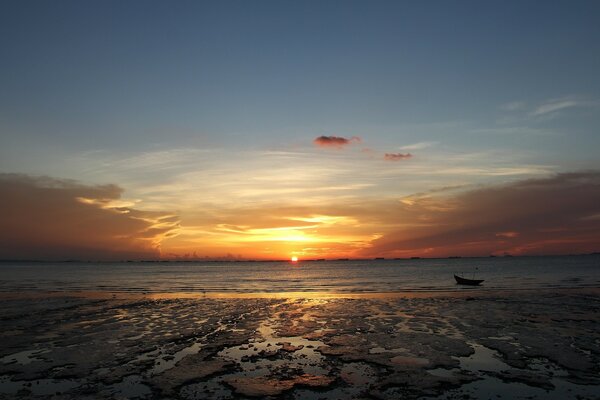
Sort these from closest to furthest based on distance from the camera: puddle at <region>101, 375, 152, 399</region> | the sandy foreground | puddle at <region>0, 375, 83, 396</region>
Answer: puddle at <region>101, 375, 152, 399</region> < puddle at <region>0, 375, 83, 396</region> < the sandy foreground

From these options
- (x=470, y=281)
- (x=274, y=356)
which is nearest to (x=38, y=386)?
(x=274, y=356)

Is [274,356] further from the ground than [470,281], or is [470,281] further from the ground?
[274,356]

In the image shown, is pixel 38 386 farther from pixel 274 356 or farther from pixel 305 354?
pixel 305 354

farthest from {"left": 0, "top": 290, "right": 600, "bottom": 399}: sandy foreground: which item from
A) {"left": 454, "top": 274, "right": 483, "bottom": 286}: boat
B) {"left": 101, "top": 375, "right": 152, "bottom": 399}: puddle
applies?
{"left": 454, "top": 274, "right": 483, "bottom": 286}: boat

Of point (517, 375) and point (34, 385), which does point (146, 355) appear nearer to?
point (34, 385)

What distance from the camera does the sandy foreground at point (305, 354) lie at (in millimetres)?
13188

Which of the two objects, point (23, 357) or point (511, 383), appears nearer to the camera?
point (511, 383)

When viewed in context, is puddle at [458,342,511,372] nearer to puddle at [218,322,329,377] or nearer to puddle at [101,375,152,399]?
puddle at [218,322,329,377]

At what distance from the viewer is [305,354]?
17781mm

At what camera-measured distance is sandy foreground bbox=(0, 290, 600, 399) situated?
1319cm

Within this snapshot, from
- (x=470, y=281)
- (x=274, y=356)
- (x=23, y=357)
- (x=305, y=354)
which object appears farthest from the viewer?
(x=470, y=281)

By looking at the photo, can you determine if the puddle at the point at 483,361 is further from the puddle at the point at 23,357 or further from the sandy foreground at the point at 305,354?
the puddle at the point at 23,357

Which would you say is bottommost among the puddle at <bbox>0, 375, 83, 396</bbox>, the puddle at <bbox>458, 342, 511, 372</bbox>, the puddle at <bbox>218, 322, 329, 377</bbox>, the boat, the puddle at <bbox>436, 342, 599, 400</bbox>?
the boat

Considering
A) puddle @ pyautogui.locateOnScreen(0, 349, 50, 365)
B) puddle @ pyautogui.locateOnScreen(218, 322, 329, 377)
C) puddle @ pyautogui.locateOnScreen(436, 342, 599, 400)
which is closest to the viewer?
puddle @ pyautogui.locateOnScreen(436, 342, 599, 400)
